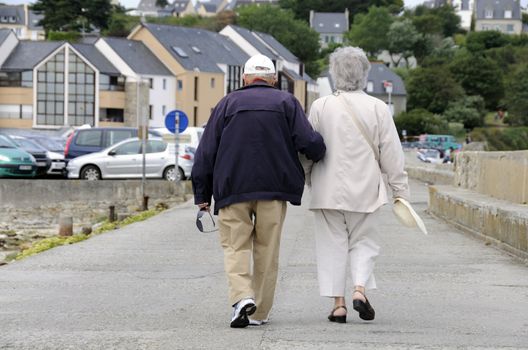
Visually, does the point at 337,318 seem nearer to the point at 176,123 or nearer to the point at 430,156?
the point at 176,123

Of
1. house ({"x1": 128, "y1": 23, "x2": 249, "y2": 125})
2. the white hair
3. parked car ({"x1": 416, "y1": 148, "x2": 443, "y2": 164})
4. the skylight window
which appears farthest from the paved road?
the skylight window

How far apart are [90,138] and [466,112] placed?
313ft

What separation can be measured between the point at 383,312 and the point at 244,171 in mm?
1748

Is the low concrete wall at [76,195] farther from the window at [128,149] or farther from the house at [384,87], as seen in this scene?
the house at [384,87]

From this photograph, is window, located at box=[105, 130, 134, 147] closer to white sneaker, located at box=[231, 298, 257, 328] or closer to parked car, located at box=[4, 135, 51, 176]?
parked car, located at box=[4, 135, 51, 176]

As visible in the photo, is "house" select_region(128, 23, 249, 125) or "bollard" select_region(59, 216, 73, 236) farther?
"house" select_region(128, 23, 249, 125)

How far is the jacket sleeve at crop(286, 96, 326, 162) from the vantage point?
7996 mm

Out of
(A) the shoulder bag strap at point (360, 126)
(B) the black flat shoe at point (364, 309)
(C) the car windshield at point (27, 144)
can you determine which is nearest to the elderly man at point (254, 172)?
(A) the shoulder bag strap at point (360, 126)

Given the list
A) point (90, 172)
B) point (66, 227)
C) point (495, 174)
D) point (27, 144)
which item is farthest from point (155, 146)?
point (495, 174)

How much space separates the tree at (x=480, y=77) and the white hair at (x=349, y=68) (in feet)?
441

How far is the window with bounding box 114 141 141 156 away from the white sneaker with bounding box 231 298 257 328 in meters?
25.7

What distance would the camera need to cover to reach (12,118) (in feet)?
315

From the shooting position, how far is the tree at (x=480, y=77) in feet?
463

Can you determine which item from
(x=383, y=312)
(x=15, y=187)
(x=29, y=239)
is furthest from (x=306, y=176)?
(x=15, y=187)
